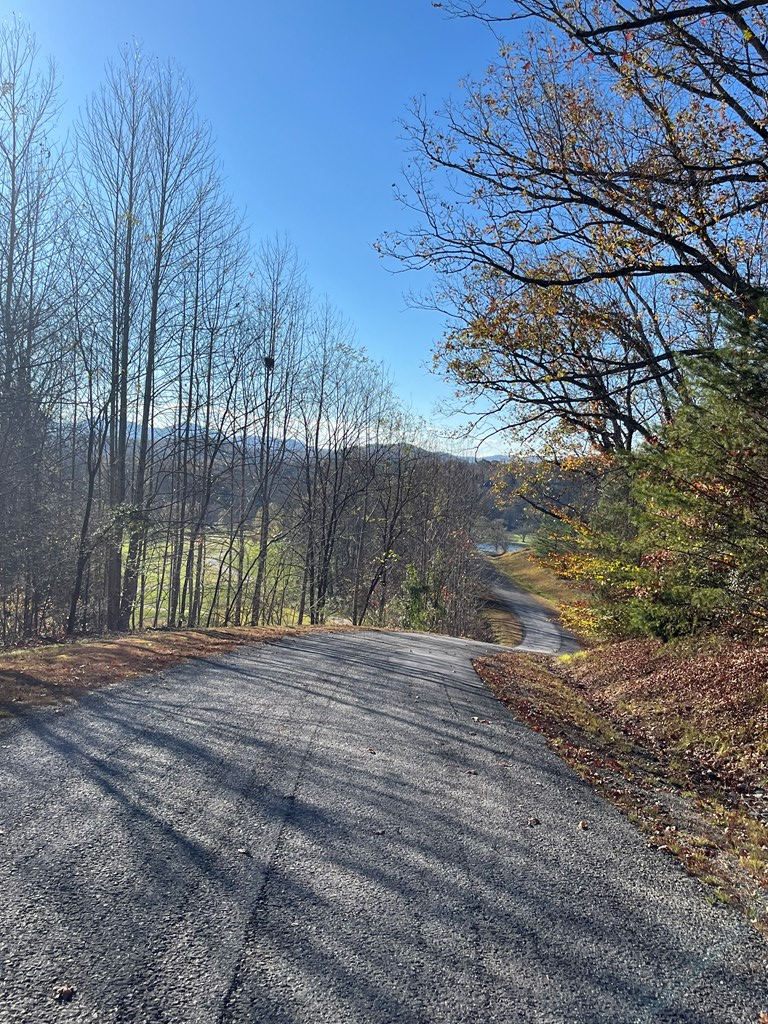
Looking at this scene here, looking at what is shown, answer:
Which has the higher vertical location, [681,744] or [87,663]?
[87,663]

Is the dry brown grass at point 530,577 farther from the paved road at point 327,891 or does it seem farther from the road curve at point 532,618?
the paved road at point 327,891

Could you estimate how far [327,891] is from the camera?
120 inches

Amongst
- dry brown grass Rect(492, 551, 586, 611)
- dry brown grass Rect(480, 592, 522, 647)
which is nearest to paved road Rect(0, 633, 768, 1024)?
dry brown grass Rect(480, 592, 522, 647)

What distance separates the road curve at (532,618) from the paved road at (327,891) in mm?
20362

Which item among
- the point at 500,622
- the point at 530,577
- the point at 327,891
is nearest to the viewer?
the point at 327,891

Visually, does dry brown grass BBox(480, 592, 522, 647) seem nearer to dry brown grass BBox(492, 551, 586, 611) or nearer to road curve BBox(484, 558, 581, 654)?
road curve BBox(484, 558, 581, 654)

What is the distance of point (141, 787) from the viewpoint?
4.06 metres

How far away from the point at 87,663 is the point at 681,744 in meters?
7.41

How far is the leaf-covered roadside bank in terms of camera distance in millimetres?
4047

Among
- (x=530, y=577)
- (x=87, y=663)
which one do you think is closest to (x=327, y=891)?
(x=87, y=663)

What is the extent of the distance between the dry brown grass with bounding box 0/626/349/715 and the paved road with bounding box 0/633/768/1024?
95cm

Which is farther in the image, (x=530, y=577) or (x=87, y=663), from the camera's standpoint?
(x=530, y=577)

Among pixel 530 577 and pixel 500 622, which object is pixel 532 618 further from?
pixel 530 577

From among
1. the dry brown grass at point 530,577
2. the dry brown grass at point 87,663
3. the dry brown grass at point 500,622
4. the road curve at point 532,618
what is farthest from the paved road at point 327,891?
the dry brown grass at point 530,577
